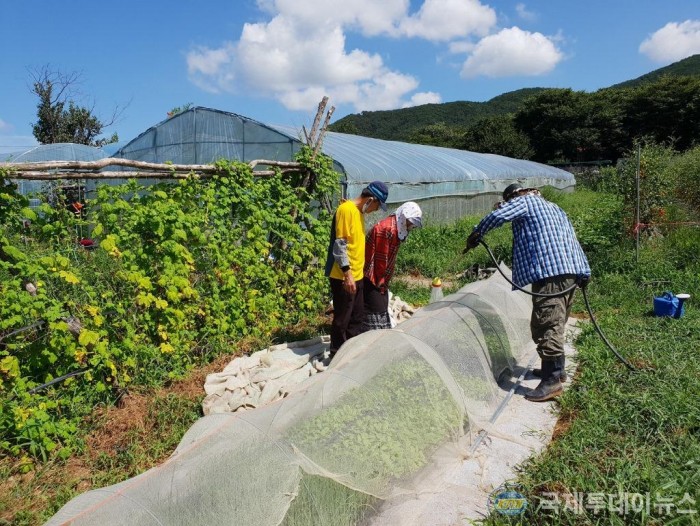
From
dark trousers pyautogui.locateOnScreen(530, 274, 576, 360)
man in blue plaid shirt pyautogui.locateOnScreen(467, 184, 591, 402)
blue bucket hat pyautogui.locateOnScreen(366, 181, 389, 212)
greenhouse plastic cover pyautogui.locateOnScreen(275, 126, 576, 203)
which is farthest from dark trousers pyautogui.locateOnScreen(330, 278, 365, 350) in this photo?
greenhouse plastic cover pyautogui.locateOnScreen(275, 126, 576, 203)

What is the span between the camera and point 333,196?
6.32 m

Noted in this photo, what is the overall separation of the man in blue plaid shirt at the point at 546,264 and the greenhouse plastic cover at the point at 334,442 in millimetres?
438

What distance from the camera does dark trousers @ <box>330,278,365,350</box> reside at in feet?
13.4

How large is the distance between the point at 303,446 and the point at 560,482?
1438 millimetres

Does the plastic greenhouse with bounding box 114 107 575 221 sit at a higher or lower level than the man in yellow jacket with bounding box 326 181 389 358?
higher

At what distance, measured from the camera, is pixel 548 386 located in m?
3.84

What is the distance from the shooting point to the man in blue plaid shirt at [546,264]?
12.4 ft

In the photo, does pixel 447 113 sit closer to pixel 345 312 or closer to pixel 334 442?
pixel 345 312

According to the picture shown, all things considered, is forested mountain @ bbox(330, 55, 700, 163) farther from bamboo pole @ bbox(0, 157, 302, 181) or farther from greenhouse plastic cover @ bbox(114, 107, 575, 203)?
bamboo pole @ bbox(0, 157, 302, 181)

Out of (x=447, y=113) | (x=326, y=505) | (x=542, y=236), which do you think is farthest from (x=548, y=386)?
(x=447, y=113)

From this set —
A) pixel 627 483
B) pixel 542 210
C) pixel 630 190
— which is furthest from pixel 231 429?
pixel 630 190

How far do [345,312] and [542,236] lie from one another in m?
1.63

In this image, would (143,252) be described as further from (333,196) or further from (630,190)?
(630,190)

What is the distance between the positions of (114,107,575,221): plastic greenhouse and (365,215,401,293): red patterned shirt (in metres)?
3.88
